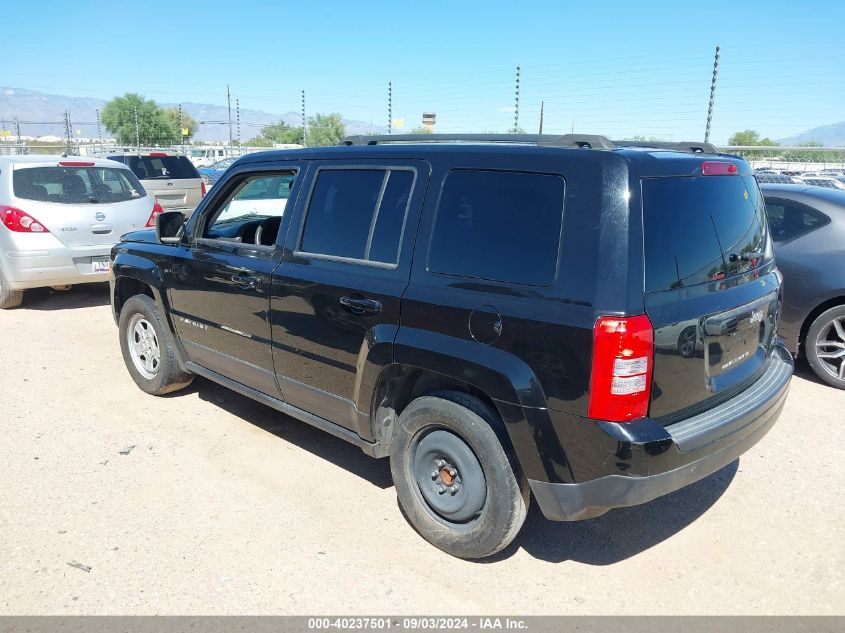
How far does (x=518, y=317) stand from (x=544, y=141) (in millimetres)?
921

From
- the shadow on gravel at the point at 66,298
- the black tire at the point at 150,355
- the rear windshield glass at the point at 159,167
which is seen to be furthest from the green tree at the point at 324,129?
the black tire at the point at 150,355

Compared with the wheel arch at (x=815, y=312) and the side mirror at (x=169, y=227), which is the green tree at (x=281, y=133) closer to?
the side mirror at (x=169, y=227)

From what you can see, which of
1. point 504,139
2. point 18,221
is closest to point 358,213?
point 504,139

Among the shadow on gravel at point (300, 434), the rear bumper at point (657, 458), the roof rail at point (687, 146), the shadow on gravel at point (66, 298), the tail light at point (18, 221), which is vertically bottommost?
the shadow on gravel at point (66, 298)

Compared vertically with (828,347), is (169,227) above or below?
above

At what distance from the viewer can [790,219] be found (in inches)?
235

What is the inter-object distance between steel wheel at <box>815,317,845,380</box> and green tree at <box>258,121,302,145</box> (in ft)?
96.3

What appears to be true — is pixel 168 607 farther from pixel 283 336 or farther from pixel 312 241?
pixel 312 241

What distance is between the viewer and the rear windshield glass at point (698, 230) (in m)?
2.67

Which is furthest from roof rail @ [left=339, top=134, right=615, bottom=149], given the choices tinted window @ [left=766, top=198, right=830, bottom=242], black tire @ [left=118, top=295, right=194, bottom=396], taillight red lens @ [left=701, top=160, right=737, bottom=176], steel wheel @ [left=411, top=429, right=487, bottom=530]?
tinted window @ [left=766, top=198, right=830, bottom=242]

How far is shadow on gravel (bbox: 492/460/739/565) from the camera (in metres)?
3.30

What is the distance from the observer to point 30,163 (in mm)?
7848

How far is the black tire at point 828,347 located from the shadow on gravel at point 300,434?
154 inches

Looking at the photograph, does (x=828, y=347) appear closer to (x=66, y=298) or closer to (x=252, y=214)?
(x=252, y=214)
